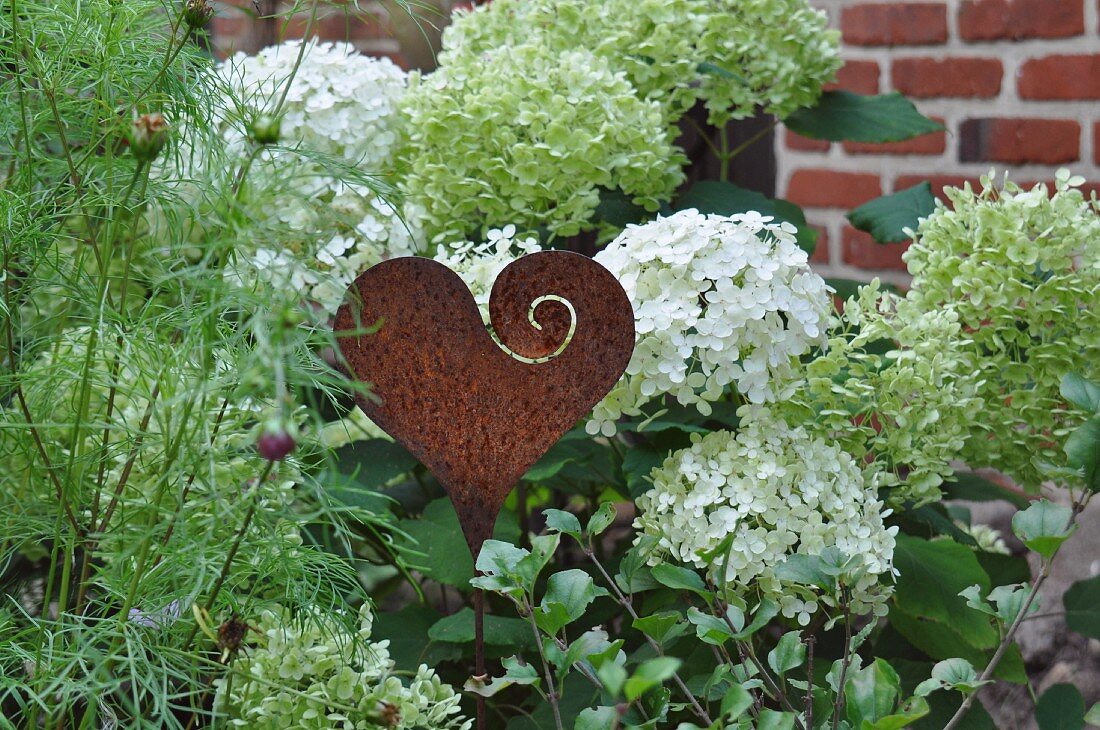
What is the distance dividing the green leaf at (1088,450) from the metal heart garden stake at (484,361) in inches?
11.9

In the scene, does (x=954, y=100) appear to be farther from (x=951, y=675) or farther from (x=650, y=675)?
(x=650, y=675)

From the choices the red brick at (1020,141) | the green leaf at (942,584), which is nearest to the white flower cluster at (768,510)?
the green leaf at (942,584)

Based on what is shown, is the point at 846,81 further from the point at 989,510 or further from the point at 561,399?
the point at 561,399

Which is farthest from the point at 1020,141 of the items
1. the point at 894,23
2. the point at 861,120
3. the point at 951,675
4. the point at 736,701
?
the point at 736,701

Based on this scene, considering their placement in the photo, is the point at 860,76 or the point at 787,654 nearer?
the point at 787,654

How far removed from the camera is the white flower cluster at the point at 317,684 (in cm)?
70

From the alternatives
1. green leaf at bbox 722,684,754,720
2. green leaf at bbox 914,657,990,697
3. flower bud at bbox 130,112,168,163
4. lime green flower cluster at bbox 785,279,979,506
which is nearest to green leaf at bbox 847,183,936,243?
lime green flower cluster at bbox 785,279,979,506

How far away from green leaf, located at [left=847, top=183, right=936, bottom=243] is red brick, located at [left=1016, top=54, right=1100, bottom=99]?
38 cm

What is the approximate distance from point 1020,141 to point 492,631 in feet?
3.61

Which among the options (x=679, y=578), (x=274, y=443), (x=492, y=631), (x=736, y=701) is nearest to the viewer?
(x=274, y=443)

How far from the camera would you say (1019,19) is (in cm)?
148

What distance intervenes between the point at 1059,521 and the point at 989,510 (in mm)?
1092

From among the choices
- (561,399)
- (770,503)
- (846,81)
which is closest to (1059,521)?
(770,503)

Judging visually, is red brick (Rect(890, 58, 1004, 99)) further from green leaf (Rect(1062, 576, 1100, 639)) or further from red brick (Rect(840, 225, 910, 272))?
green leaf (Rect(1062, 576, 1100, 639))
